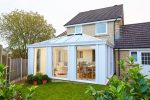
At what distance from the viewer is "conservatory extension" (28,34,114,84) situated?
1504 centimetres

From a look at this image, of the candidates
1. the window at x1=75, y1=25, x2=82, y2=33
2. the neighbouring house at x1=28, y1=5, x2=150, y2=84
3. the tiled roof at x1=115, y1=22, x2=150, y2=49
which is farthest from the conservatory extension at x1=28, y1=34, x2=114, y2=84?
the window at x1=75, y1=25, x2=82, y2=33

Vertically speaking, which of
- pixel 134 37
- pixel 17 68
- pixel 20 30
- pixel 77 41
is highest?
pixel 20 30

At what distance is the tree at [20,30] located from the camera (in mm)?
35281

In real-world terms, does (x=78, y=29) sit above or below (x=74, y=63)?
above

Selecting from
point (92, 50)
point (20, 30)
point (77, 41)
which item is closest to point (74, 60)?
point (77, 41)

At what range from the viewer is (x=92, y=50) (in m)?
27.1

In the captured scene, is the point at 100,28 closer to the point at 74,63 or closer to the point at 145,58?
the point at 145,58

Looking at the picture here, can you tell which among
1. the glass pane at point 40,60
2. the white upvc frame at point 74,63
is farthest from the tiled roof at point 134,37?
the glass pane at point 40,60

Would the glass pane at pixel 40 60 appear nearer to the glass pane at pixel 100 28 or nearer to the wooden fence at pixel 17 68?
the wooden fence at pixel 17 68

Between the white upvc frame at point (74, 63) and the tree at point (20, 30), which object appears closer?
the white upvc frame at point (74, 63)

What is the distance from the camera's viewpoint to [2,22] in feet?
119

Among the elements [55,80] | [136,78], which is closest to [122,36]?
[55,80]

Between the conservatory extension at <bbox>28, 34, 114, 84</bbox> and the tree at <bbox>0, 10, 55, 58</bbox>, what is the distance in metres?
16.1

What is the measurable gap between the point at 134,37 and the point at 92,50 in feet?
22.7
